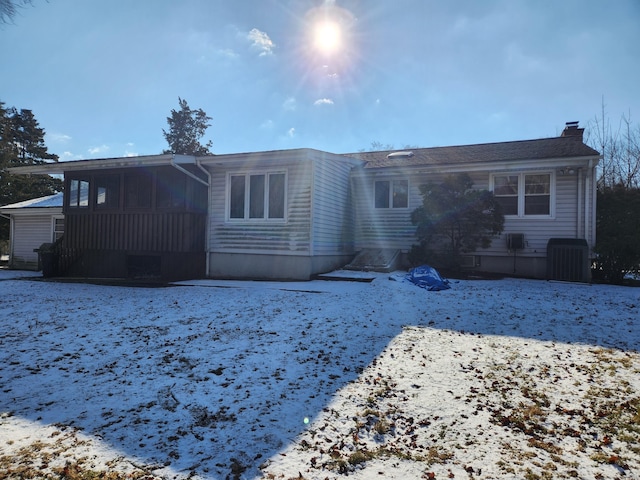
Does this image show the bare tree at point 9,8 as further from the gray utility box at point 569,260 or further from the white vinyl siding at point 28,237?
the white vinyl siding at point 28,237

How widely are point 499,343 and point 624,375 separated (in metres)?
1.32

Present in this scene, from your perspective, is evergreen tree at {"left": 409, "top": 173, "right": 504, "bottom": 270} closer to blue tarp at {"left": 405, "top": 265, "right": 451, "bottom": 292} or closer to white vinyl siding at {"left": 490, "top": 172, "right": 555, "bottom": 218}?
white vinyl siding at {"left": 490, "top": 172, "right": 555, "bottom": 218}

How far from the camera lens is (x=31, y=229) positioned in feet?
60.6

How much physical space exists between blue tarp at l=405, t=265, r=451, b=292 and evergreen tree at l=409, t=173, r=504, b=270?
179 cm

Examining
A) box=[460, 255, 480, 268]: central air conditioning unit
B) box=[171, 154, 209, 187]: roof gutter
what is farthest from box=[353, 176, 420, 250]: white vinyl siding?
box=[171, 154, 209, 187]: roof gutter

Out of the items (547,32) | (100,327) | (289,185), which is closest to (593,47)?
(547,32)

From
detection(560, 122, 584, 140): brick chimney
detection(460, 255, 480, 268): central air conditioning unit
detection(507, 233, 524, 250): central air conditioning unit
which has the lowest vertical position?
detection(460, 255, 480, 268): central air conditioning unit

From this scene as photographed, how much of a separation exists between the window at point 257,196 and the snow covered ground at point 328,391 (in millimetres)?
5024

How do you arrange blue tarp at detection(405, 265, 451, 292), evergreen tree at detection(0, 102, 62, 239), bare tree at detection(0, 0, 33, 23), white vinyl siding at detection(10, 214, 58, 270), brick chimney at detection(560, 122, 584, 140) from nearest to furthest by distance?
1. bare tree at detection(0, 0, 33, 23)
2. blue tarp at detection(405, 265, 451, 292)
3. brick chimney at detection(560, 122, 584, 140)
4. white vinyl siding at detection(10, 214, 58, 270)
5. evergreen tree at detection(0, 102, 62, 239)

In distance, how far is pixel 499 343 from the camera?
16.1 ft

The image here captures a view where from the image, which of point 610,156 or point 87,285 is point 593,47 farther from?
point 610,156

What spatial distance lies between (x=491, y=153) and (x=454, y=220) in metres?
3.67

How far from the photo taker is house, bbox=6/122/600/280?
424 inches

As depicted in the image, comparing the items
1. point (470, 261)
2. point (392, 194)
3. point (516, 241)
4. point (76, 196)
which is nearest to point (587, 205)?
point (516, 241)
